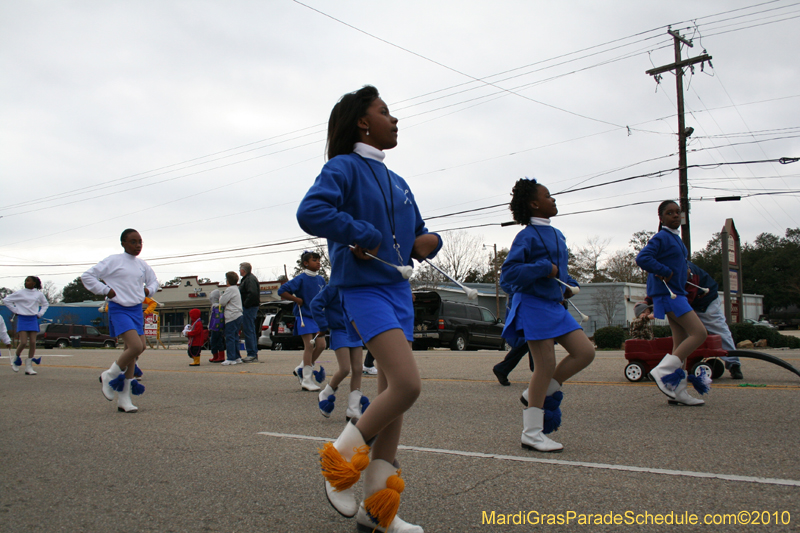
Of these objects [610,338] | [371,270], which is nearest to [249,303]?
[610,338]

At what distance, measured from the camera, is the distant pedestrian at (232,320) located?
516 inches

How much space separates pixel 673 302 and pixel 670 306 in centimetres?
5

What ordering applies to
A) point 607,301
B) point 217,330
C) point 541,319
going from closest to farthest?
1. point 541,319
2. point 217,330
3. point 607,301

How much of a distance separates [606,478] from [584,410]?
2381mm

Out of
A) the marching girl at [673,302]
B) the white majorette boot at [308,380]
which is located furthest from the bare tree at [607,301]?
the marching girl at [673,302]

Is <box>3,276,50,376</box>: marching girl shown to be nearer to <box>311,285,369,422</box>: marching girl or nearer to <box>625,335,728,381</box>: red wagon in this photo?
<box>311,285,369,422</box>: marching girl

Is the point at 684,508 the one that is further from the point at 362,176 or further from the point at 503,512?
the point at 362,176

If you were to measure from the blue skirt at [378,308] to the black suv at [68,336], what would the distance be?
111 ft

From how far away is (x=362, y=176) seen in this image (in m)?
2.63

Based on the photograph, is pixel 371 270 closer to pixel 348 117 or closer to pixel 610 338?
pixel 348 117

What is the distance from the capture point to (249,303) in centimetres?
1364

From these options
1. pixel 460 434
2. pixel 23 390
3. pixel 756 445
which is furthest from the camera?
pixel 23 390

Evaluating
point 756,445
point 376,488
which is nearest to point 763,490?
point 756,445

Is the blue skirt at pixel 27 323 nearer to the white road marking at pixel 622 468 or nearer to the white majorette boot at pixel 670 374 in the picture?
the white road marking at pixel 622 468
